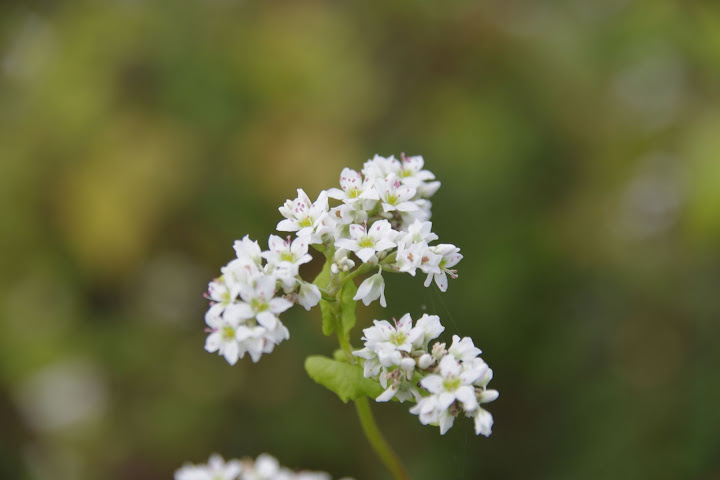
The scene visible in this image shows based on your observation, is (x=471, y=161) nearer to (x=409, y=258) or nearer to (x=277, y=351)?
(x=277, y=351)

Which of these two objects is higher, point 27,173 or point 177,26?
point 177,26

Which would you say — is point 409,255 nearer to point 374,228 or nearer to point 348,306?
point 374,228

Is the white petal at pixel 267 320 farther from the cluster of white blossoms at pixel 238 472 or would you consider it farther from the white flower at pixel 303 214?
the cluster of white blossoms at pixel 238 472

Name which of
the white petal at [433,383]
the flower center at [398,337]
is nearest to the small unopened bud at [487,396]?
the white petal at [433,383]

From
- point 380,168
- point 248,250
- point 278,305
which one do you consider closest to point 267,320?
point 278,305

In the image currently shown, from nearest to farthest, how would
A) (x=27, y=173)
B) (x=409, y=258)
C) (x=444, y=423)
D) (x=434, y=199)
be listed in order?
(x=444, y=423) < (x=409, y=258) < (x=434, y=199) < (x=27, y=173)

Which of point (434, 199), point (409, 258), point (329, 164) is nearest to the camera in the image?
point (409, 258)

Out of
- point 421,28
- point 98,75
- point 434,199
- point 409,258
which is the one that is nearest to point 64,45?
point 98,75
